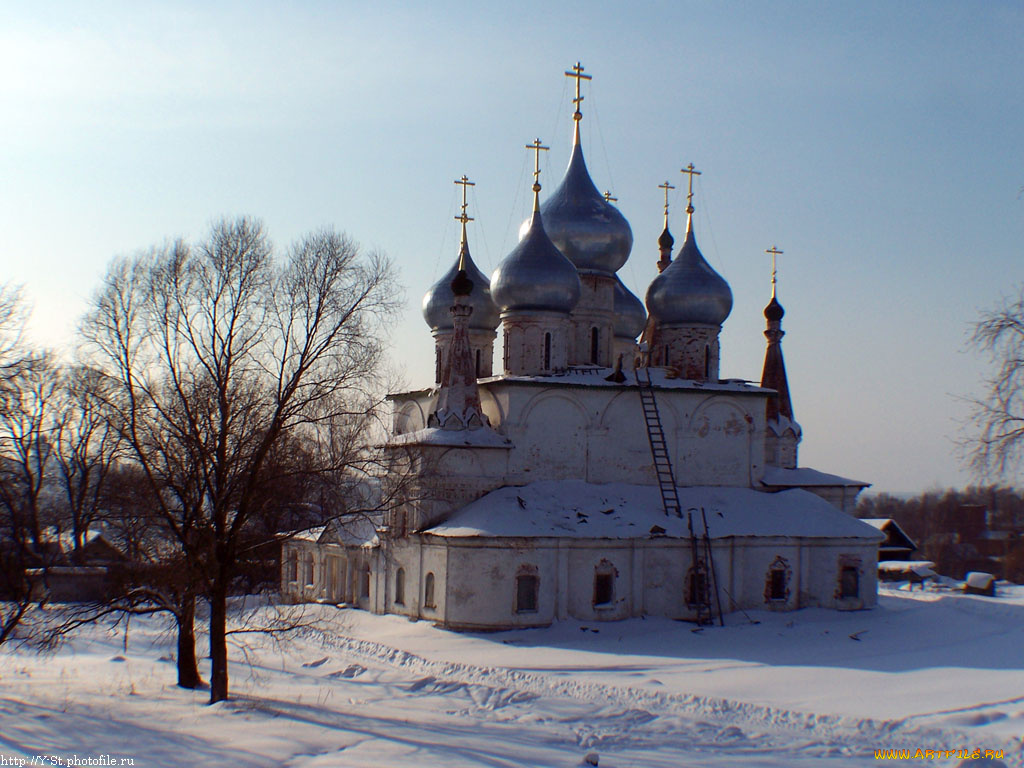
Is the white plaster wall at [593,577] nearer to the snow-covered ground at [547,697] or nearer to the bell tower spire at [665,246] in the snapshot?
the snow-covered ground at [547,697]

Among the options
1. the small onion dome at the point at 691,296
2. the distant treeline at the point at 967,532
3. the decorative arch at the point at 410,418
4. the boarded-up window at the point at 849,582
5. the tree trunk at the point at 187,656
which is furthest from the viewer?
the distant treeline at the point at 967,532

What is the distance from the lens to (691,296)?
89.4ft

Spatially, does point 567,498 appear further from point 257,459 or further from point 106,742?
point 106,742

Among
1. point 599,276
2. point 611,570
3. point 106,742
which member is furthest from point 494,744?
point 599,276

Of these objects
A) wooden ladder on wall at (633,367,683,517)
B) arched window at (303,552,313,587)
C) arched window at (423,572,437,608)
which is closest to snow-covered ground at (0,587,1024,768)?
arched window at (423,572,437,608)

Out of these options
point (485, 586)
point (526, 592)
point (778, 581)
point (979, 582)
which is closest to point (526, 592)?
point (526, 592)

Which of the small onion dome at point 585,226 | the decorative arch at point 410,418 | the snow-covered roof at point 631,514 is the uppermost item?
the small onion dome at point 585,226

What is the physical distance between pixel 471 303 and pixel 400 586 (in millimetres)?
8421

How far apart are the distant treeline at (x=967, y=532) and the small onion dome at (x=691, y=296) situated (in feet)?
39.1

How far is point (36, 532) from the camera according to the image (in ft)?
68.3

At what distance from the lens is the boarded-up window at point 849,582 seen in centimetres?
2444

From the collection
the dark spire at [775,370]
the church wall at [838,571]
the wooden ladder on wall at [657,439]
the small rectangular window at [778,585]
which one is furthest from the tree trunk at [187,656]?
the dark spire at [775,370]

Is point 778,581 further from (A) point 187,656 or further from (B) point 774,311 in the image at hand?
(A) point 187,656

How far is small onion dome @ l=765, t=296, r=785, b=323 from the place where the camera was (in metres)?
31.1
